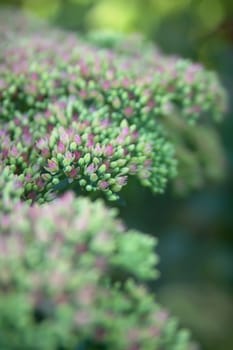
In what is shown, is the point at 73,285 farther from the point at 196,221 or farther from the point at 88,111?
the point at 196,221

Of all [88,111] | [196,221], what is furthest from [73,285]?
[196,221]

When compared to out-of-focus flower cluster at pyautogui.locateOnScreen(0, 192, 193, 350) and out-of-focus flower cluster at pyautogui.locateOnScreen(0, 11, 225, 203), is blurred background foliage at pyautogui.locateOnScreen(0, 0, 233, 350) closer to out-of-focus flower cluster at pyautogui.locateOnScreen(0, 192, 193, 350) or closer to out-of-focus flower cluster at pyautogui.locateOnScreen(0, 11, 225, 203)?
out-of-focus flower cluster at pyautogui.locateOnScreen(0, 11, 225, 203)

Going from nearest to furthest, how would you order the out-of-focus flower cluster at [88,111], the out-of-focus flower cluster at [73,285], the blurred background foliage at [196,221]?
the out-of-focus flower cluster at [73,285] → the out-of-focus flower cluster at [88,111] → the blurred background foliage at [196,221]

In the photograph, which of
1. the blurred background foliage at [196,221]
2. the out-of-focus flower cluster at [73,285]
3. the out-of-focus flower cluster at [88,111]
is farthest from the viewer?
the blurred background foliage at [196,221]

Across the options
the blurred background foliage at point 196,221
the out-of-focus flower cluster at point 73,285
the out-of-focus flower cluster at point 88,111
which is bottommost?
the out-of-focus flower cluster at point 73,285

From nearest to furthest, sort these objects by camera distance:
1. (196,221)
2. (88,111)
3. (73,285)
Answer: (73,285) → (88,111) → (196,221)

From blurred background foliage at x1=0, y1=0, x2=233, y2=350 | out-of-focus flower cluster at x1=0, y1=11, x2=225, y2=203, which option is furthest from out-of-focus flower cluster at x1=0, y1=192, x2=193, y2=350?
blurred background foliage at x1=0, y1=0, x2=233, y2=350

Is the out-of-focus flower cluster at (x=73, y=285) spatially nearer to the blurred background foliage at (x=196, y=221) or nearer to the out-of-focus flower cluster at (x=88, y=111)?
the out-of-focus flower cluster at (x=88, y=111)

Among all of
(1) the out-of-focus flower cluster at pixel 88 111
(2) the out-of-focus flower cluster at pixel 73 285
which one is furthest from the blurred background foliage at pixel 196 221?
(2) the out-of-focus flower cluster at pixel 73 285
